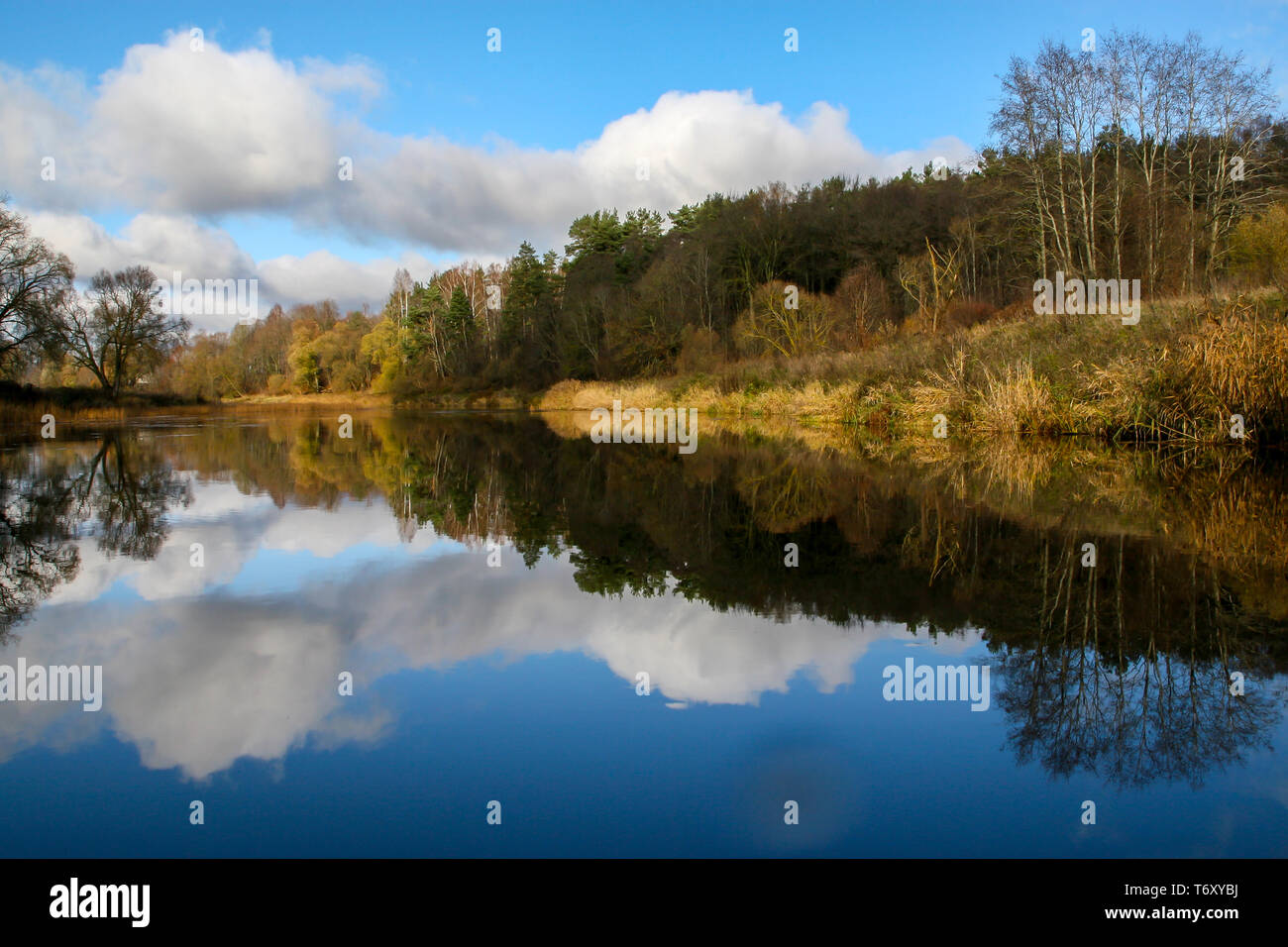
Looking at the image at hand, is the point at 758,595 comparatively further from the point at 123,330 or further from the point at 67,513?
the point at 123,330

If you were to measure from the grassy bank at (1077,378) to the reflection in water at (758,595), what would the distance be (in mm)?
1855

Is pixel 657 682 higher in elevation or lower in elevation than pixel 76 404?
lower

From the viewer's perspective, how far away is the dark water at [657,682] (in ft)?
8.23

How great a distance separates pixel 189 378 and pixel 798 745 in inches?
3510

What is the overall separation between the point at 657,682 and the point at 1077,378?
603 inches

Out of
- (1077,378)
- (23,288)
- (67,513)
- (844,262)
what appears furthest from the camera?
(844,262)

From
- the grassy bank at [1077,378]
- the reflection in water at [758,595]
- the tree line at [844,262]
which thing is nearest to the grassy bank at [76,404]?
the tree line at [844,262]

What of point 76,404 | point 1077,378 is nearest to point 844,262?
point 1077,378

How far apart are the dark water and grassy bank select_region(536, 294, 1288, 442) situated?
5.18 meters

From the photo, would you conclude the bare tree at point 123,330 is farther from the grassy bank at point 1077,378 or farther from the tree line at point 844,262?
the grassy bank at point 1077,378

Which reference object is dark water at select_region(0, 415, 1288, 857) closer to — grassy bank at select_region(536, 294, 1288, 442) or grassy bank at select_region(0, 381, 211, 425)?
grassy bank at select_region(536, 294, 1288, 442)

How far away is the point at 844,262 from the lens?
1767 inches
